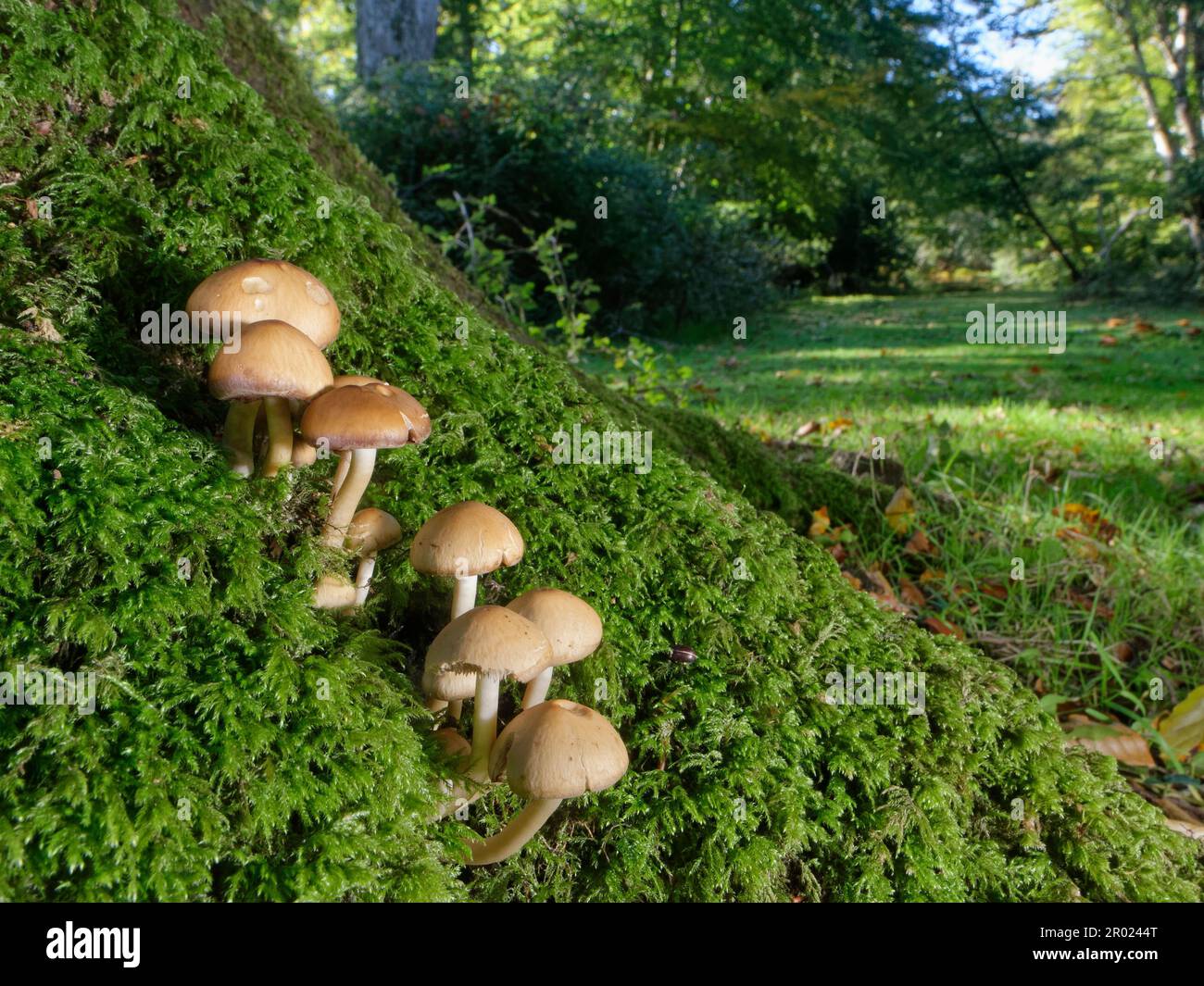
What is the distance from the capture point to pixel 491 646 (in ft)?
5.10

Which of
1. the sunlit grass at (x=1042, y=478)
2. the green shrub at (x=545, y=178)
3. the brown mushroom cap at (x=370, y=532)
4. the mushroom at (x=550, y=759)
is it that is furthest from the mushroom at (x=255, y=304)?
the green shrub at (x=545, y=178)

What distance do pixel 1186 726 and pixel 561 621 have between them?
243 centimetres

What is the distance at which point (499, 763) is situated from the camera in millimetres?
1627

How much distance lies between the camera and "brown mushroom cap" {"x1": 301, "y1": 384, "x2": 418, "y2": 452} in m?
1.60

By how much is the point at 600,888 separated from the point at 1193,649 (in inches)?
112

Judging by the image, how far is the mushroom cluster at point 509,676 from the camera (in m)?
1.49

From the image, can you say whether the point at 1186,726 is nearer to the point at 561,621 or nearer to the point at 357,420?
the point at 561,621

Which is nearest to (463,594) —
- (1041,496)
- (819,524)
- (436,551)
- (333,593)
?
(436,551)

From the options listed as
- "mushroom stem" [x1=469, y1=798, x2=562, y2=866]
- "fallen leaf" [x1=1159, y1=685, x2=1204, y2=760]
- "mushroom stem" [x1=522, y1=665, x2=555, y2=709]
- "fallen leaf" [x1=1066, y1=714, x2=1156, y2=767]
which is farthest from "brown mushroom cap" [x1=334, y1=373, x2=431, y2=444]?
"fallen leaf" [x1=1159, y1=685, x2=1204, y2=760]

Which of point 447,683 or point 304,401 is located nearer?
point 447,683

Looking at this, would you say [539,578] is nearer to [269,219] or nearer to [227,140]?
[269,219]

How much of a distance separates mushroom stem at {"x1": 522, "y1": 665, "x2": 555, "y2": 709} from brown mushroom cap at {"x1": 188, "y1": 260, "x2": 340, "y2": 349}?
0.92 m

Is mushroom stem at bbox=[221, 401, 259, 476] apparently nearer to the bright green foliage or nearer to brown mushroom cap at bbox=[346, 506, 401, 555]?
the bright green foliage
